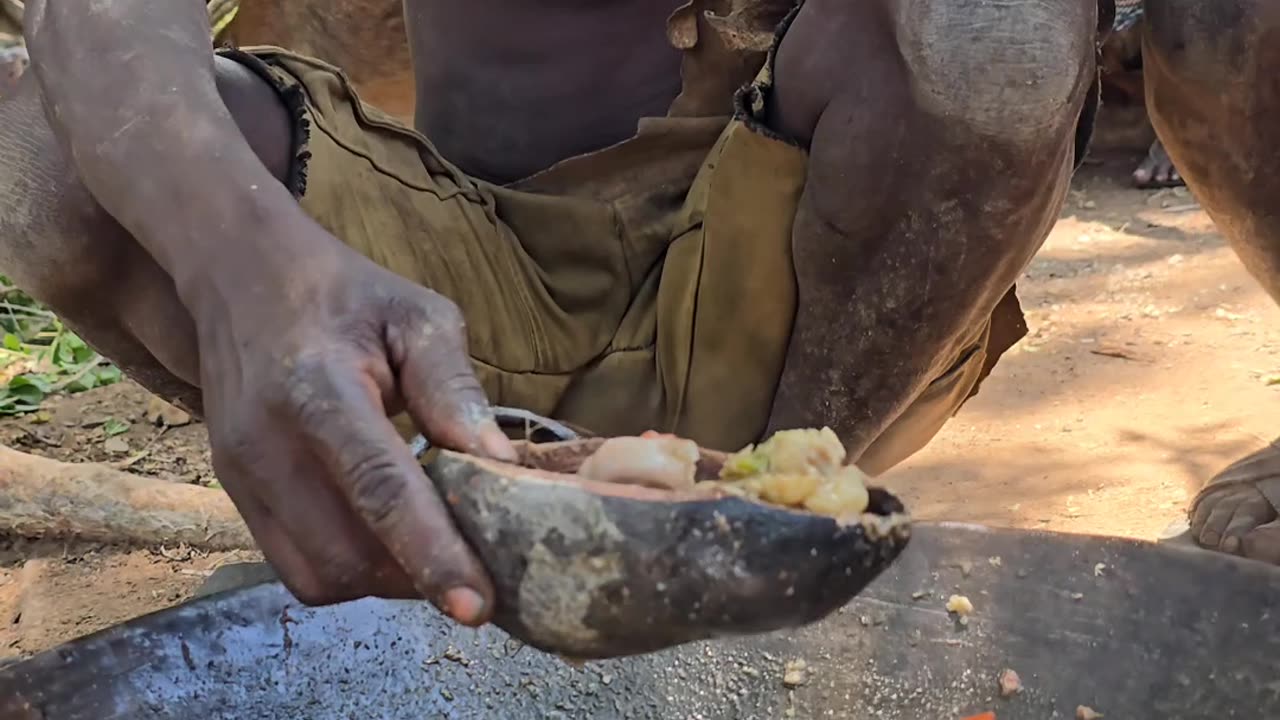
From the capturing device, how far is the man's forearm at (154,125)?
1076 mm

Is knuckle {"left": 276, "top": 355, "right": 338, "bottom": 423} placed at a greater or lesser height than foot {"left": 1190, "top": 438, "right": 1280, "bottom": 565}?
greater

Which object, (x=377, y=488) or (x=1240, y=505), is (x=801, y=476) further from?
(x=1240, y=505)

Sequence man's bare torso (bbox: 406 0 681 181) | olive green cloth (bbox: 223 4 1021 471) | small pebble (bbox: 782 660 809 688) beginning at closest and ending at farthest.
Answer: small pebble (bbox: 782 660 809 688)
olive green cloth (bbox: 223 4 1021 471)
man's bare torso (bbox: 406 0 681 181)

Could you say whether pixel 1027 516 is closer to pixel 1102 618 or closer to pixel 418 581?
pixel 1102 618

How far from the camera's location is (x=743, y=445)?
5.42 feet

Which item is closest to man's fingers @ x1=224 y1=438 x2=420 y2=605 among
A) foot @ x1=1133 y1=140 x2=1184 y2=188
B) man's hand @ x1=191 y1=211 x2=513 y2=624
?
man's hand @ x1=191 y1=211 x2=513 y2=624

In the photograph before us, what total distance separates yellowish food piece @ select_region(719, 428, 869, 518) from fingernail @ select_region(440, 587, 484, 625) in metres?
0.19

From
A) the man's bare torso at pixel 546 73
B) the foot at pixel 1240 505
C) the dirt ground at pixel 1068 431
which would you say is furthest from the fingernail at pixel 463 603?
the dirt ground at pixel 1068 431

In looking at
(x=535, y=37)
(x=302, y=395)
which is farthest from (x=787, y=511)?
(x=535, y=37)

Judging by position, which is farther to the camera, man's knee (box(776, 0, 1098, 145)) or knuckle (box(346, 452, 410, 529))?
man's knee (box(776, 0, 1098, 145))

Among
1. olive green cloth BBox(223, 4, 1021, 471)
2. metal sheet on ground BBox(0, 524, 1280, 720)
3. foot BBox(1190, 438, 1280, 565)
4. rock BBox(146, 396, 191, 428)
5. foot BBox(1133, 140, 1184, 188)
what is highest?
olive green cloth BBox(223, 4, 1021, 471)

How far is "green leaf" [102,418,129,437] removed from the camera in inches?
117

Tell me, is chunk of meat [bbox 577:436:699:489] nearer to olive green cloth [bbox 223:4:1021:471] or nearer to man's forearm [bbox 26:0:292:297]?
man's forearm [bbox 26:0:292:297]

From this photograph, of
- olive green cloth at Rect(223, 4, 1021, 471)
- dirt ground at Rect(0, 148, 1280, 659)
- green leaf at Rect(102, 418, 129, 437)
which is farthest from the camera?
green leaf at Rect(102, 418, 129, 437)
